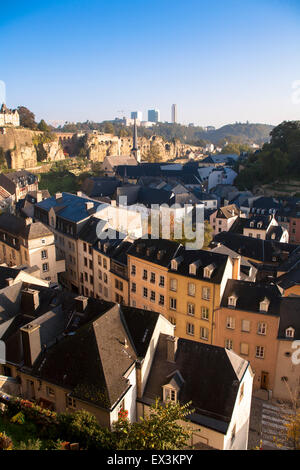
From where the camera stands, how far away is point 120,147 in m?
141

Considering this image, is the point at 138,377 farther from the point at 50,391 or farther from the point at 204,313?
the point at 204,313

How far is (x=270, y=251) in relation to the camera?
4506 centimetres

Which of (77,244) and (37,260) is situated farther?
(77,244)

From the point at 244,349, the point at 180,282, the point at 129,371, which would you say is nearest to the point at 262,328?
the point at 244,349

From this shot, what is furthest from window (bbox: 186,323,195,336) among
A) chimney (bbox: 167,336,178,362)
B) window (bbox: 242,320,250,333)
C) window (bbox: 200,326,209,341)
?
chimney (bbox: 167,336,178,362)

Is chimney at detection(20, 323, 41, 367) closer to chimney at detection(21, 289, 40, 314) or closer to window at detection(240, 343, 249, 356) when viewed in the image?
chimney at detection(21, 289, 40, 314)

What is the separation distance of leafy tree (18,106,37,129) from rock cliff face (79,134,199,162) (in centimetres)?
1946

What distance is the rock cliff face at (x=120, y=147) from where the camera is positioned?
123438mm

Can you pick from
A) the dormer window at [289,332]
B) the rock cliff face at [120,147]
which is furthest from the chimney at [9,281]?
the rock cliff face at [120,147]

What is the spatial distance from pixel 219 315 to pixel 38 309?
1351 centimetres

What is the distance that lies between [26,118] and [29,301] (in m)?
97.5

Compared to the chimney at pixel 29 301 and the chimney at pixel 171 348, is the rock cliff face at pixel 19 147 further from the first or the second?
the chimney at pixel 171 348

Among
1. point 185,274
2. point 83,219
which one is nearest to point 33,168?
point 83,219

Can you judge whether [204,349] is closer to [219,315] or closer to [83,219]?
[219,315]
